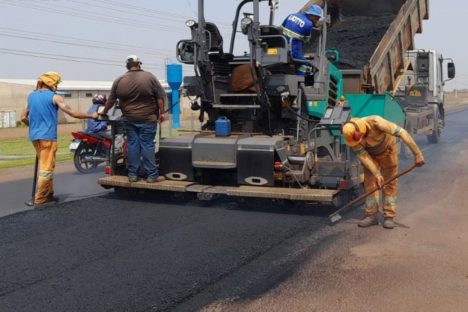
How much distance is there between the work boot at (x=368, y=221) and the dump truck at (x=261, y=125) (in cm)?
41

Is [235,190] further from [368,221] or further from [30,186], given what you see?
[30,186]

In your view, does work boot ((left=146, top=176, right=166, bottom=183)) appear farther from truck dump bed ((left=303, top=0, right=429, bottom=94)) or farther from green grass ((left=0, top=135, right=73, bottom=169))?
green grass ((left=0, top=135, right=73, bottom=169))

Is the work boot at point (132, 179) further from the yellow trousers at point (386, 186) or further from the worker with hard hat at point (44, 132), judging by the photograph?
the yellow trousers at point (386, 186)

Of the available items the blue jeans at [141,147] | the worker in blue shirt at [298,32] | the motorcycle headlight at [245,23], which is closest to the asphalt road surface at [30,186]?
the blue jeans at [141,147]

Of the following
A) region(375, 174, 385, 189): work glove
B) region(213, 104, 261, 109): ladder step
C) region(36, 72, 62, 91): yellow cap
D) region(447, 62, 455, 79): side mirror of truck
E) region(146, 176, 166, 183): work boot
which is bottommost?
region(146, 176, 166, 183): work boot

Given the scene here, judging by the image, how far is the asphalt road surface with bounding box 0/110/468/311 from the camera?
3.80 m

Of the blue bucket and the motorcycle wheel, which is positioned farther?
the motorcycle wheel

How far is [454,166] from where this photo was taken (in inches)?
414

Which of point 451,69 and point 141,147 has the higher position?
point 451,69

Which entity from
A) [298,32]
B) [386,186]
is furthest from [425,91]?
[386,186]

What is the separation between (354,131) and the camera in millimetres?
5473

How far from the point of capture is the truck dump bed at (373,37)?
8.99m

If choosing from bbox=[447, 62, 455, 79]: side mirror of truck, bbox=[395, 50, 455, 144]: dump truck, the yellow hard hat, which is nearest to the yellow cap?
the yellow hard hat

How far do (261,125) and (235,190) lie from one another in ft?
4.47
